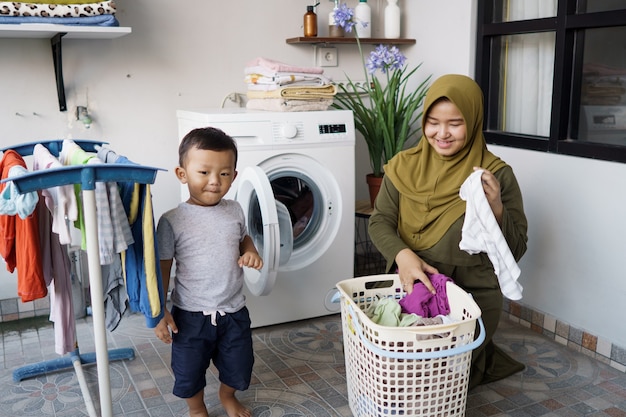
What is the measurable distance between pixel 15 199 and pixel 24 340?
1328 mm

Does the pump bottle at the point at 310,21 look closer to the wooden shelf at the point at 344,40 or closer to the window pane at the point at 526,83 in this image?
the wooden shelf at the point at 344,40

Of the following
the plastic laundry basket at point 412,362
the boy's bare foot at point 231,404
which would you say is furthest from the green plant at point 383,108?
the boy's bare foot at point 231,404

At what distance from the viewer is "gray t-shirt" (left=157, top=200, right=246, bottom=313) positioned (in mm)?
1795

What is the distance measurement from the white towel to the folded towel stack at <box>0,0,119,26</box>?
1.52m

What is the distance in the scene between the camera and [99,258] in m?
1.51

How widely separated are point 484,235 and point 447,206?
27 cm

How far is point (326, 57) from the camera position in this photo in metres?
3.15

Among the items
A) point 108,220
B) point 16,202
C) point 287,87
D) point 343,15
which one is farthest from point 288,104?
point 16,202

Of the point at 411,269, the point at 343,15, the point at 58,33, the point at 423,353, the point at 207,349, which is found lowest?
the point at 207,349

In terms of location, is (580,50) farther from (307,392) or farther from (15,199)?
(15,199)

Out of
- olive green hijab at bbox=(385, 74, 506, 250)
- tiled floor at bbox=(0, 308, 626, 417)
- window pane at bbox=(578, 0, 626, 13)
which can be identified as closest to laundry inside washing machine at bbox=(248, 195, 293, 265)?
tiled floor at bbox=(0, 308, 626, 417)

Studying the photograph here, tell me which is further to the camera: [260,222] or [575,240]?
[260,222]

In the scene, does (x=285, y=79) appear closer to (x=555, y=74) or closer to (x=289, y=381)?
(x=555, y=74)

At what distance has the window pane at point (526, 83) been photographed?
8.35ft
